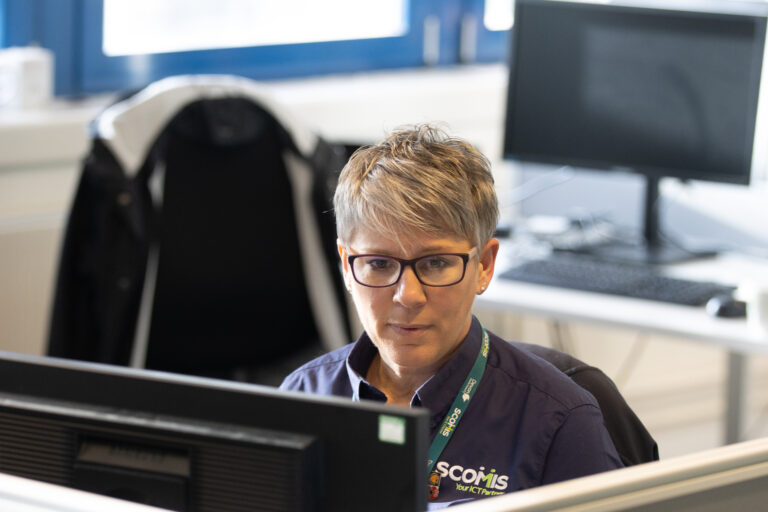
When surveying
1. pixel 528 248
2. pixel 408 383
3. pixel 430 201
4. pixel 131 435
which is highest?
pixel 430 201

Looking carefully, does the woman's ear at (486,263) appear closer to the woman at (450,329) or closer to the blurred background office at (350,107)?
the woman at (450,329)

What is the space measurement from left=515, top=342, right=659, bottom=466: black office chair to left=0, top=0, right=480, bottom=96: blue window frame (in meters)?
2.05

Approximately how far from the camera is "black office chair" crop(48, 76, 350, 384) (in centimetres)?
238

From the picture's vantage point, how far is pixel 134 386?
93 cm

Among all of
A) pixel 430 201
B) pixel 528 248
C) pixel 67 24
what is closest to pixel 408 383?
pixel 430 201

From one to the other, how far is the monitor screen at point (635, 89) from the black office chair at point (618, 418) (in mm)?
1309

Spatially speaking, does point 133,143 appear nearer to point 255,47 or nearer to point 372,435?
point 255,47

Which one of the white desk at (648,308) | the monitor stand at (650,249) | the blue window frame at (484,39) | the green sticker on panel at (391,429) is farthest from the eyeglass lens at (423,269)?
the blue window frame at (484,39)

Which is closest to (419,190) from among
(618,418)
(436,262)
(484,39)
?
(436,262)

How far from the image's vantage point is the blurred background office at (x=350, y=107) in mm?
2848

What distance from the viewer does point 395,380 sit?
4.54ft

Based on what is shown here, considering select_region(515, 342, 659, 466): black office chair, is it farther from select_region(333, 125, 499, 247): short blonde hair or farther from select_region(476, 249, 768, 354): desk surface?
select_region(476, 249, 768, 354): desk surface

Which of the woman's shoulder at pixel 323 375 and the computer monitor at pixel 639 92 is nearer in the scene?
the woman's shoulder at pixel 323 375

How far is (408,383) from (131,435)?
19.6 inches
